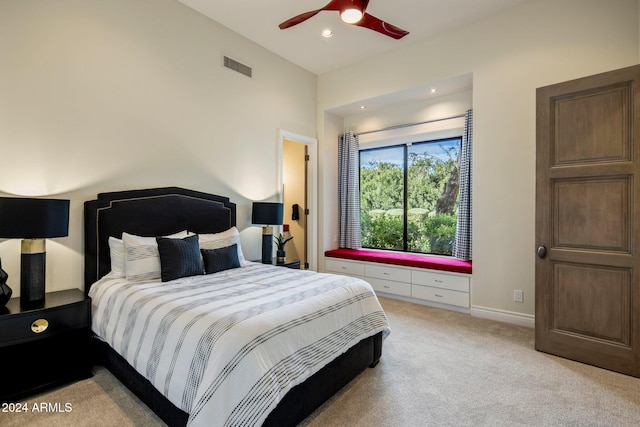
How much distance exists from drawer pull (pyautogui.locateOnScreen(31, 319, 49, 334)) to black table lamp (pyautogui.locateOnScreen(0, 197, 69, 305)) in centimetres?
22

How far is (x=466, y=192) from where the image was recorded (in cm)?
416

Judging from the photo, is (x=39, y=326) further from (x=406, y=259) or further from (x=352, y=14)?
(x=406, y=259)

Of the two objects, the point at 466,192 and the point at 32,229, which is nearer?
the point at 32,229

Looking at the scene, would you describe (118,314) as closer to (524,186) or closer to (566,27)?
(524,186)

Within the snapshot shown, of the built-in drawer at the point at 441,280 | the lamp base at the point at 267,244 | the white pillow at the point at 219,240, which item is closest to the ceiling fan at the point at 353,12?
the white pillow at the point at 219,240

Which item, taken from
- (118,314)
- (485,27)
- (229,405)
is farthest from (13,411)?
(485,27)

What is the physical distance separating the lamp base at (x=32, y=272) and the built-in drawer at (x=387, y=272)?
12.0 feet

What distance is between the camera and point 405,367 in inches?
101

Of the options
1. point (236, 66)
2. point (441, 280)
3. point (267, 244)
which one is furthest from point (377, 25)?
point (441, 280)

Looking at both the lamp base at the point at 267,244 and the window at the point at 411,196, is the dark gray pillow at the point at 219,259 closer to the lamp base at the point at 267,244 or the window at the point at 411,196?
the lamp base at the point at 267,244

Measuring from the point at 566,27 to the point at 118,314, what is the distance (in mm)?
4737

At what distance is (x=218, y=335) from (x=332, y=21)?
3.57 meters

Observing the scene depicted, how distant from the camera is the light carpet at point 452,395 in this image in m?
1.91

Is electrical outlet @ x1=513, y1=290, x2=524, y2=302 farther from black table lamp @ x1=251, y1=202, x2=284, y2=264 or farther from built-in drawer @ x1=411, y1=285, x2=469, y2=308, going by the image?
black table lamp @ x1=251, y1=202, x2=284, y2=264
